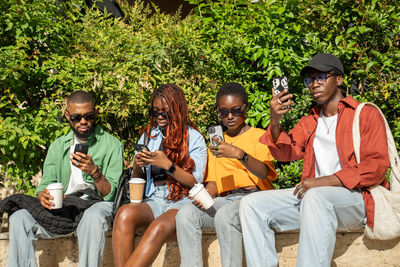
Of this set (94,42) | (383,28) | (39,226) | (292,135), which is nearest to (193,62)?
(94,42)

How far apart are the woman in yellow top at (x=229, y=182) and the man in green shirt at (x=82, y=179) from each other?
0.74m

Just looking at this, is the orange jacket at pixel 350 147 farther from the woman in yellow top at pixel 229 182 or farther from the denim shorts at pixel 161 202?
the denim shorts at pixel 161 202

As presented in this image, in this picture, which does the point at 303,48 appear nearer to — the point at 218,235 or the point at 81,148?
the point at 218,235

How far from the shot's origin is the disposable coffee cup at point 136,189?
339 centimetres

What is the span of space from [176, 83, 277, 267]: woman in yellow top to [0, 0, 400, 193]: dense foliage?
2.14ft

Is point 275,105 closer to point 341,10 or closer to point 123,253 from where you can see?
point 123,253

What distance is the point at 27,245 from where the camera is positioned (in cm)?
351

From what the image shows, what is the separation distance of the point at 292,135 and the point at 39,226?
7.58 ft

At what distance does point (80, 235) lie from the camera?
3465 millimetres

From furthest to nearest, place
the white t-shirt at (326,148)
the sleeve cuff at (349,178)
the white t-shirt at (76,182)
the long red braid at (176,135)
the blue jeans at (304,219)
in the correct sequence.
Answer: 1. the white t-shirt at (76,182)
2. the long red braid at (176,135)
3. the white t-shirt at (326,148)
4. the sleeve cuff at (349,178)
5. the blue jeans at (304,219)

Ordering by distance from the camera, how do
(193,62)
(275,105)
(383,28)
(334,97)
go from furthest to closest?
1. (193,62)
2. (383,28)
3. (334,97)
4. (275,105)

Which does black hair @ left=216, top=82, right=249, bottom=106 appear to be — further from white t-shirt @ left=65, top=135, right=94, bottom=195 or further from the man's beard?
white t-shirt @ left=65, top=135, right=94, bottom=195

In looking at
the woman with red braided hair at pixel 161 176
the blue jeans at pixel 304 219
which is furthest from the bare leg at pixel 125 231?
the blue jeans at pixel 304 219

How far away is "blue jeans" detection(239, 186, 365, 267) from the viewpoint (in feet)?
9.14
